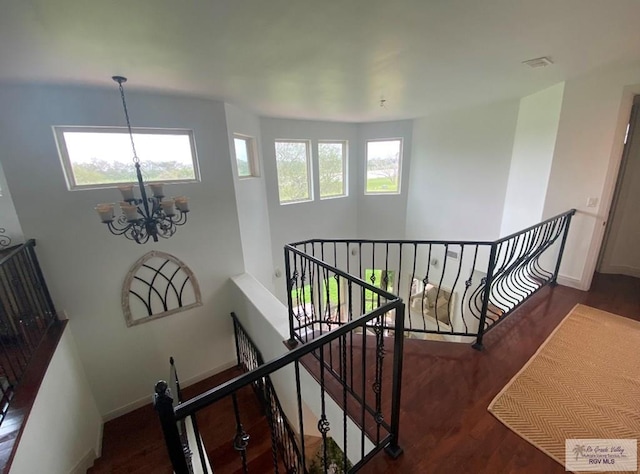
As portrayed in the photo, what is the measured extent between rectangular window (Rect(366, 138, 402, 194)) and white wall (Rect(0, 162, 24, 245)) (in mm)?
5556

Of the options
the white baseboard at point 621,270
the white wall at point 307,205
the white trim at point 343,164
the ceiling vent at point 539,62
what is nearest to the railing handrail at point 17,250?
the white wall at point 307,205

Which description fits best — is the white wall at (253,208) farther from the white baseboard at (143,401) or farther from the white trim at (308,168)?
the white baseboard at (143,401)

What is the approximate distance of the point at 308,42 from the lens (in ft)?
6.41

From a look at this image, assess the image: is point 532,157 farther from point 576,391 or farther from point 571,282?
point 576,391

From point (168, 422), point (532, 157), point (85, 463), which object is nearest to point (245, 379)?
point (168, 422)

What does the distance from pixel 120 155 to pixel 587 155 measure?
5432mm

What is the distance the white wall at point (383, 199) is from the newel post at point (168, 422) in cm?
579

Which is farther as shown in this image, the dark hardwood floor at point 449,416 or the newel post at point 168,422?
the dark hardwood floor at point 449,416

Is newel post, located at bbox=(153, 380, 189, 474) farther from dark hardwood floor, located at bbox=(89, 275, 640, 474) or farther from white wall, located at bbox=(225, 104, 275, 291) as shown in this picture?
white wall, located at bbox=(225, 104, 275, 291)

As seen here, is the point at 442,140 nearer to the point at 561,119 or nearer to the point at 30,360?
the point at 561,119

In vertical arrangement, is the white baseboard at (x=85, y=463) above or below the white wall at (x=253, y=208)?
below

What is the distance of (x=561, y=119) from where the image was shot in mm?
3215

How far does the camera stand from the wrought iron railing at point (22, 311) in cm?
240

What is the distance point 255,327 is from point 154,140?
271cm
